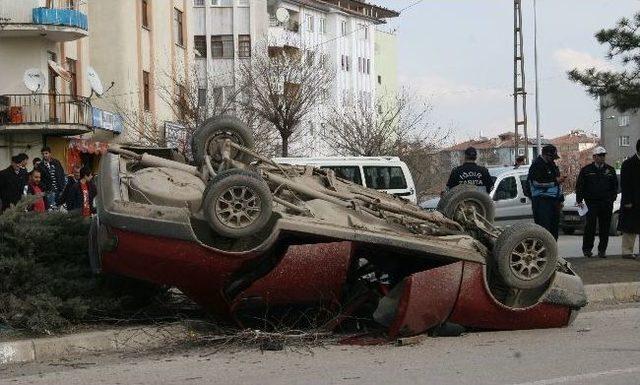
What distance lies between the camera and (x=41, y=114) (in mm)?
34281

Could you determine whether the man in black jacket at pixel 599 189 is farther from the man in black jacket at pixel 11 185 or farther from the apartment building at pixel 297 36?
the apartment building at pixel 297 36

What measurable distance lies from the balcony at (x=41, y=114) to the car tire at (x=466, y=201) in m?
25.8

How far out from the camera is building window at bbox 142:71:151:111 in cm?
4125

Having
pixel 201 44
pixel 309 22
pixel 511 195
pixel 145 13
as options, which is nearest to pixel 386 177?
pixel 511 195

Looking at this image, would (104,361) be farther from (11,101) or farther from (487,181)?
(11,101)

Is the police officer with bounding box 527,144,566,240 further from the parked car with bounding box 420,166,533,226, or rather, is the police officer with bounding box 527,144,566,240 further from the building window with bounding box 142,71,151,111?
the building window with bounding box 142,71,151,111

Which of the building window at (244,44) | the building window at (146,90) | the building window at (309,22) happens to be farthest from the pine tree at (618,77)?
the building window at (309,22)

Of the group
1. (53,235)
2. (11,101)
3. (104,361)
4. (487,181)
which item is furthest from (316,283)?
(11,101)

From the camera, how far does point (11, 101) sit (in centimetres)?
3409

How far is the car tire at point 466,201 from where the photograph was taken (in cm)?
999

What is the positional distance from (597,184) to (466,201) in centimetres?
579

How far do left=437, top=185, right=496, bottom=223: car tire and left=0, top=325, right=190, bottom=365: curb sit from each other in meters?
2.63

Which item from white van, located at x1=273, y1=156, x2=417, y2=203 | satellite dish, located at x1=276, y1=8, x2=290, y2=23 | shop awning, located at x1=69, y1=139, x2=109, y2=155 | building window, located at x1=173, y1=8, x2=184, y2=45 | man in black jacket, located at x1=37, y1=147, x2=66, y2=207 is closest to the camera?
man in black jacket, located at x1=37, y1=147, x2=66, y2=207

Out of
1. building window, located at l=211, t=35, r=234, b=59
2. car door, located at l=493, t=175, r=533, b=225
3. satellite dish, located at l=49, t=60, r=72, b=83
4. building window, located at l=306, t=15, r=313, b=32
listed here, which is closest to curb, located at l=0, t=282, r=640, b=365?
car door, located at l=493, t=175, r=533, b=225
